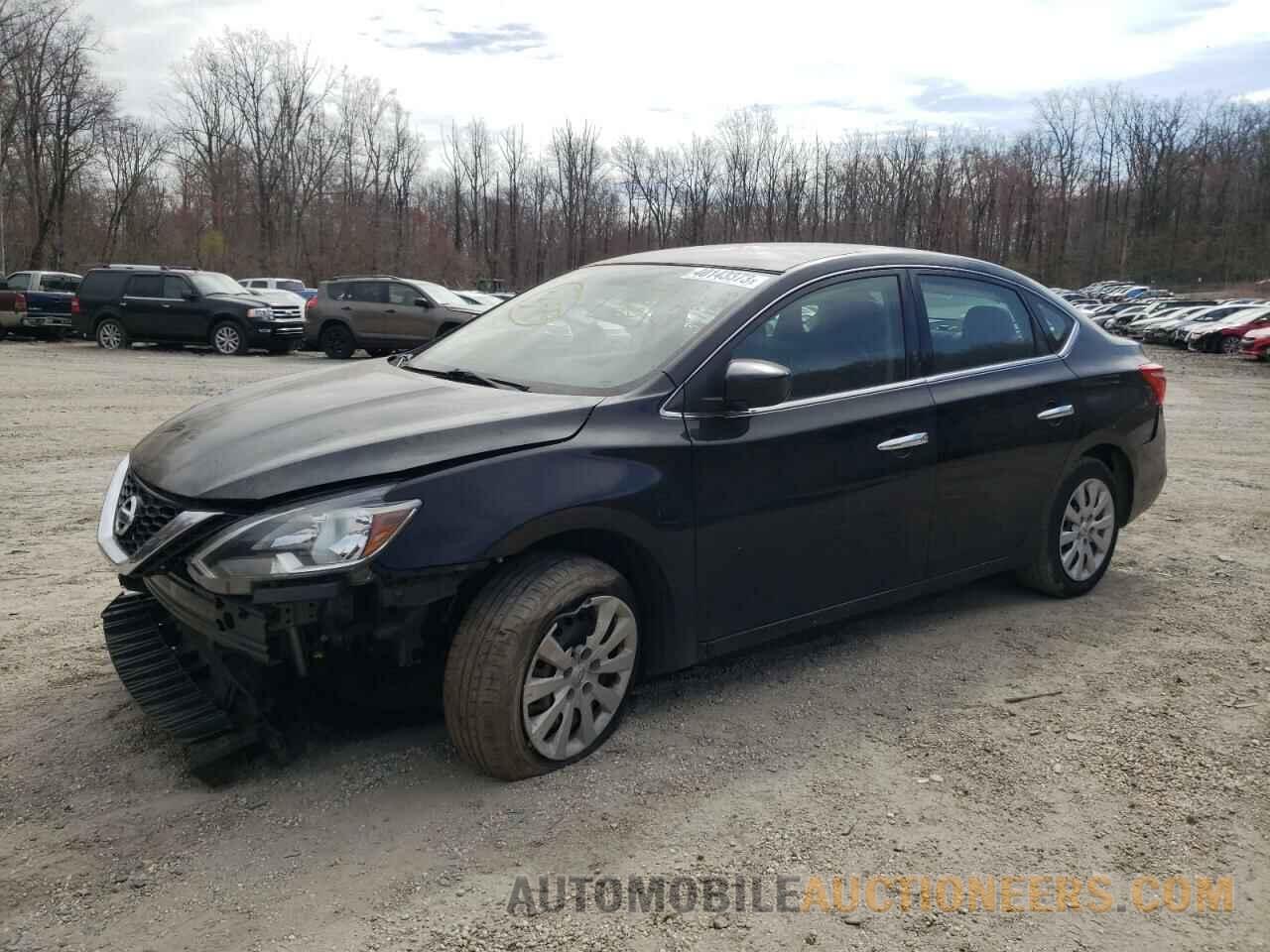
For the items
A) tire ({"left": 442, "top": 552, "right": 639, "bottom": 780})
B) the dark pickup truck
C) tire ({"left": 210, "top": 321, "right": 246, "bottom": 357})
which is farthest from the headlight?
the dark pickup truck

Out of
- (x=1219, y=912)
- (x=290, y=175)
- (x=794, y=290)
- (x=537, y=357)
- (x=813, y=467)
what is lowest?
(x=1219, y=912)

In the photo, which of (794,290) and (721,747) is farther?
(794,290)

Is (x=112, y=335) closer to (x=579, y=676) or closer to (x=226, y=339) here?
(x=226, y=339)

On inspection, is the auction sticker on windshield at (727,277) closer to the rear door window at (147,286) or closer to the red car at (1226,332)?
the rear door window at (147,286)

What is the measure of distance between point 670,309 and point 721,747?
1626mm

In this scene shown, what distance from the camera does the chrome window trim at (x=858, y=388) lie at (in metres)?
3.51

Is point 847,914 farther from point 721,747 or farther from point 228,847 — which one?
point 228,847

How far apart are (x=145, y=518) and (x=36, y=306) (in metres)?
25.0

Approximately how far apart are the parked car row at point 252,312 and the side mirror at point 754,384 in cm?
1699

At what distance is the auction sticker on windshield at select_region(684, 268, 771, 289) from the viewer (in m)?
3.90

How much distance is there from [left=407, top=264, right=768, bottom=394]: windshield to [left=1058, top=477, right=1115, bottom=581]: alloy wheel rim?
84.6 inches

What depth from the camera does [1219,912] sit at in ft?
8.79

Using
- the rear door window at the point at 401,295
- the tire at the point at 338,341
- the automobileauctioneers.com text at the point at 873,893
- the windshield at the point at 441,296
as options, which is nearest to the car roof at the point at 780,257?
the automobileauctioneers.com text at the point at 873,893

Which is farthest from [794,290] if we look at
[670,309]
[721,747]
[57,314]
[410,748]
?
[57,314]
